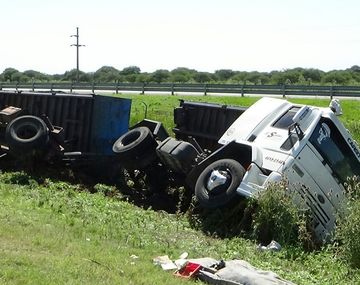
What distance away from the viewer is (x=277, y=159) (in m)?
9.59

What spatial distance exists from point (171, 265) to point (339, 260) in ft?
7.81

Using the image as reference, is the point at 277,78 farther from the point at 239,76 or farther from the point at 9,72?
the point at 9,72

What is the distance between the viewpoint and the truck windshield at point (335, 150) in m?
9.90

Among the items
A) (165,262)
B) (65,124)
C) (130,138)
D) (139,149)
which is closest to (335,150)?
(139,149)

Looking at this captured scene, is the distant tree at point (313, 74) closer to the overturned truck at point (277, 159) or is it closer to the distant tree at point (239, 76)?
the distant tree at point (239, 76)

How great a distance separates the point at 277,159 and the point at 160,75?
50924 millimetres

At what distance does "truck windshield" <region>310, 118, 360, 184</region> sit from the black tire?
575cm

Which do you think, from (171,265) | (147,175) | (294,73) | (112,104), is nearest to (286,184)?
(171,265)

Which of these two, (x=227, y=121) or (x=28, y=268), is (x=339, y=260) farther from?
(x=227, y=121)

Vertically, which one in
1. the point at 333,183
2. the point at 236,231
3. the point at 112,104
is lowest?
the point at 236,231

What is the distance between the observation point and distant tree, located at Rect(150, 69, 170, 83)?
57.9m

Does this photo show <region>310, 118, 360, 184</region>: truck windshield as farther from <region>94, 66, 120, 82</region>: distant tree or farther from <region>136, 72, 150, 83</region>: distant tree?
<region>94, 66, 120, 82</region>: distant tree

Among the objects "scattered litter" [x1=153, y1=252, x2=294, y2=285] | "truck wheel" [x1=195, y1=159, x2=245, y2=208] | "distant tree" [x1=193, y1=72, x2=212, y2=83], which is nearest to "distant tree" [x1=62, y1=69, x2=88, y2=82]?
"distant tree" [x1=193, y1=72, x2=212, y2=83]

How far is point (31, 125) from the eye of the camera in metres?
12.6
